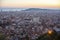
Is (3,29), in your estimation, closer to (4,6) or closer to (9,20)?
(9,20)

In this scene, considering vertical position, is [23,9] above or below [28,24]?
above

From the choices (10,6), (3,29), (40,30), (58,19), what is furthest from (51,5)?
(3,29)

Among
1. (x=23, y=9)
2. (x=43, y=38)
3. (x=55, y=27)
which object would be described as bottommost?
(x=43, y=38)

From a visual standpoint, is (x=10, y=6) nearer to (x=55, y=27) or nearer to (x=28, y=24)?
(x=28, y=24)

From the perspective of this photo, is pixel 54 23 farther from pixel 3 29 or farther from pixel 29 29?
pixel 3 29

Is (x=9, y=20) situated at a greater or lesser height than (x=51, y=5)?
lesser

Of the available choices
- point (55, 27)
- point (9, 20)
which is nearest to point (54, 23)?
point (55, 27)

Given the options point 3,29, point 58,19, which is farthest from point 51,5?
point 3,29

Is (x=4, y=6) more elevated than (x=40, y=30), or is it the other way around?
(x=4, y=6)
